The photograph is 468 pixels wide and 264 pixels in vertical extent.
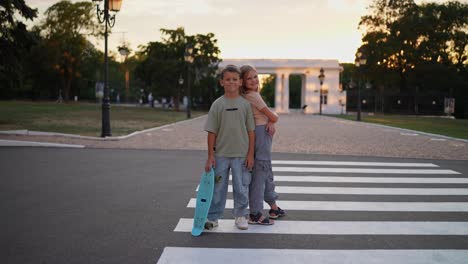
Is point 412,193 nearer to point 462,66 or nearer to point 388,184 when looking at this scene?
point 388,184

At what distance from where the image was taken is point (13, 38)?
1767cm

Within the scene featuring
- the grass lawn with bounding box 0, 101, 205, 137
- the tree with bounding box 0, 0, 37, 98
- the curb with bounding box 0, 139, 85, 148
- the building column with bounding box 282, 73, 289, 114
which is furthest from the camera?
the building column with bounding box 282, 73, 289, 114

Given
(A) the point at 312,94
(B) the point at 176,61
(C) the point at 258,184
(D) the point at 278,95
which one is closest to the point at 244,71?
(C) the point at 258,184

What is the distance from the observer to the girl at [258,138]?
4.65m

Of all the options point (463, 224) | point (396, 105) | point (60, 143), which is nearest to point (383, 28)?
point (396, 105)

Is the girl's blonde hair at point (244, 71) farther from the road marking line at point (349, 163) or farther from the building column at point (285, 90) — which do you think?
the building column at point (285, 90)

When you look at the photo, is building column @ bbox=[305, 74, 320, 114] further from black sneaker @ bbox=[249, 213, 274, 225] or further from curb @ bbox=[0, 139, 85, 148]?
black sneaker @ bbox=[249, 213, 274, 225]

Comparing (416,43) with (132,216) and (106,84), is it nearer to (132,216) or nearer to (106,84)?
(106,84)

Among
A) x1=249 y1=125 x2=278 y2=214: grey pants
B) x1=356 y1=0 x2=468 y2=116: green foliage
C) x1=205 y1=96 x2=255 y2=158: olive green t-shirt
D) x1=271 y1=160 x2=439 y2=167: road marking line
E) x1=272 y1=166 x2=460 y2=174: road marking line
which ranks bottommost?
x1=271 y1=160 x2=439 y2=167: road marking line

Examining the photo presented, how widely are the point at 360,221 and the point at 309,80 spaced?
55614 mm

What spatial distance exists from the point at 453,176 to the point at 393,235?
4665mm

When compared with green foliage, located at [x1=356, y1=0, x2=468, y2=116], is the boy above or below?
below

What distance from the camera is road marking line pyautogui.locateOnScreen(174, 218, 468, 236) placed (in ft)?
15.0

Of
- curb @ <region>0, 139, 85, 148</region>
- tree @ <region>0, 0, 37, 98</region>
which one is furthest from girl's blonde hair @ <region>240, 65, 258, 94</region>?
tree @ <region>0, 0, 37, 98</region>
